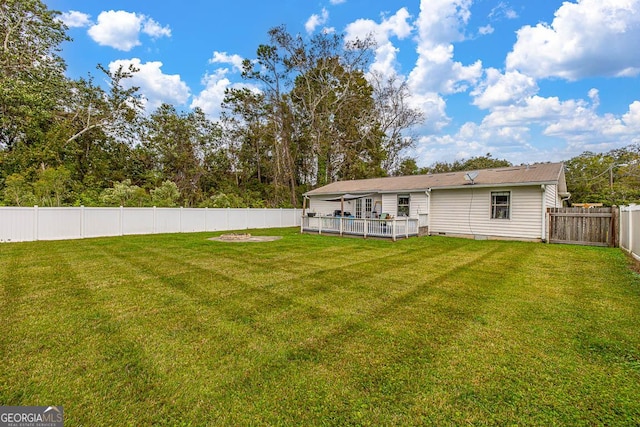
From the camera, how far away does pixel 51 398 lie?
2.08m

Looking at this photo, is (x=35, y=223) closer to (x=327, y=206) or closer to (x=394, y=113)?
(x=327, y=206)

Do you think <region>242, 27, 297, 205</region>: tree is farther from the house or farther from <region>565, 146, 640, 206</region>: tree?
<region>565, 146, 640, 206</region>: tree

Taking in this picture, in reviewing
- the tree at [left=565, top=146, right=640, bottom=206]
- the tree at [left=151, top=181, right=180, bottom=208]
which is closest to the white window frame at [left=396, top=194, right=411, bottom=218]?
the tree at [left=151, top=181, right=180, bottom=208]

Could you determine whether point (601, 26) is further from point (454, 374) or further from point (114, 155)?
point (114, 155)

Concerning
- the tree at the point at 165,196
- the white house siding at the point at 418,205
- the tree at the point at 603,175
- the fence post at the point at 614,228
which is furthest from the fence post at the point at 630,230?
the tree at the point at 603,175

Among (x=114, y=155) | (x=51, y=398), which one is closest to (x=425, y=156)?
(x=114, y=155)

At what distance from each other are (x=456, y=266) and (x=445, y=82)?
15995mm

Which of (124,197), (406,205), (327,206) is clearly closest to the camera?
(406,205)

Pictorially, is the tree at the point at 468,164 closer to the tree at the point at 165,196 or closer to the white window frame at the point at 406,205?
the white window frame at the point at 406,205

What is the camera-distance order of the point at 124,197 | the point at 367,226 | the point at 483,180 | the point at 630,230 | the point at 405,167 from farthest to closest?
the point at 405,167 → the point at 124,197 → the point at 483,180 → the point at 367,226 → the point at 630,230

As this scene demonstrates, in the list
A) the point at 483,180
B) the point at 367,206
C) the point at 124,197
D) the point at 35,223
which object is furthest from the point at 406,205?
the point at 35,223

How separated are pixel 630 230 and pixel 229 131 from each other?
2669 centimetres

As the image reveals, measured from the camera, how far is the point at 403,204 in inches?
577

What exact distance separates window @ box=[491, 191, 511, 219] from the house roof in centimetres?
58
